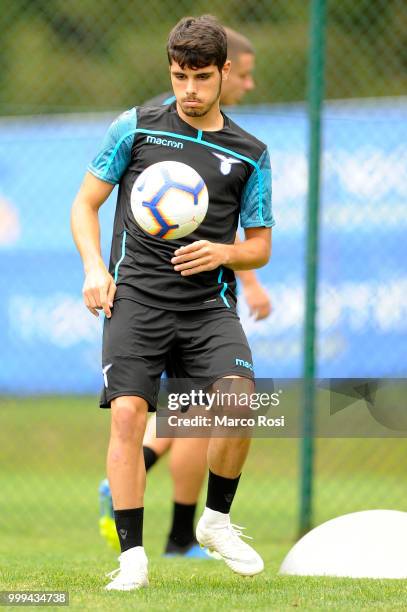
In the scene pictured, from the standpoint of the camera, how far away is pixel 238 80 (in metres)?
6.64

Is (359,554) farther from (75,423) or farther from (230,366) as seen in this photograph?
(75,423)

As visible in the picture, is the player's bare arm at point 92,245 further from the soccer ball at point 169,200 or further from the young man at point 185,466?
the young man at point 185,466

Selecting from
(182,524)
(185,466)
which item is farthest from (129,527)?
(182,524)

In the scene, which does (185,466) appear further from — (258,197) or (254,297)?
(258,197)

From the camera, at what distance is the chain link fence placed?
27.5ft

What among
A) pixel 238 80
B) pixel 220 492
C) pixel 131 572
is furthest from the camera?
pixel 238 80

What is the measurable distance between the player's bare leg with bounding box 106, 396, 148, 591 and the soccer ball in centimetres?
66

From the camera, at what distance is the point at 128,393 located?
432cm

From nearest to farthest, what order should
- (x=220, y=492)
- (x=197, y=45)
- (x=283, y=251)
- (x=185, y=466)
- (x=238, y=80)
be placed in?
(x=197, y=45) < (x=220, y=492) < (x=185, y=466) < (x=238, y=80) < (x=283, y=251)

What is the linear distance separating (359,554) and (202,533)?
74cm

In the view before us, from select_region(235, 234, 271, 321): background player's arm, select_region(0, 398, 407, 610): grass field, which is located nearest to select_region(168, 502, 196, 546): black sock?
select_region(0, 398, 407, 610): grass field

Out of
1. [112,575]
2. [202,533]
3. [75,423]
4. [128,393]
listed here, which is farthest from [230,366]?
[75,423]

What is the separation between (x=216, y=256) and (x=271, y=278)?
4.55m

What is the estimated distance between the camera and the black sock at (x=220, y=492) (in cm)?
458
